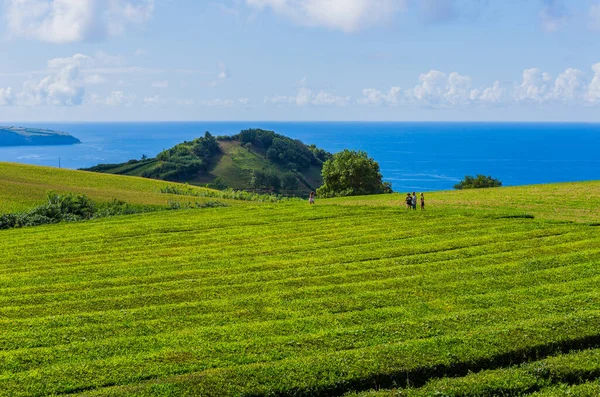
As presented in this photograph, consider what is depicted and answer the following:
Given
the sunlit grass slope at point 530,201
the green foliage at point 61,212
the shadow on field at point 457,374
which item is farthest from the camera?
the green foliage at point 61,212

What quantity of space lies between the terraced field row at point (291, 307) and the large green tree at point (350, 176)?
46.2 m

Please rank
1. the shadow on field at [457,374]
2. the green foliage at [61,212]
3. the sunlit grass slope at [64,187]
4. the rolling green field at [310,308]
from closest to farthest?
the shadow on field at [457,374]
the rolling green field at [310,308]
the green foliage at [61,212]
the sunlit grass slope at [64,187]

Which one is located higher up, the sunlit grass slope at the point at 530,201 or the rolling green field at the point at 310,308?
the sunlit grass slope at the point at 530,201

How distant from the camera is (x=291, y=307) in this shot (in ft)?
91.9

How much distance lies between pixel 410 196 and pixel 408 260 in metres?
22.8

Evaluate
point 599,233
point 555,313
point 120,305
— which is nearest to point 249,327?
point 120,305

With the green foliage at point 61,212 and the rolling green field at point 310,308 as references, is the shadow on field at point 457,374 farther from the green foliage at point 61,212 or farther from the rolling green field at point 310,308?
the green foliage at point 61,212

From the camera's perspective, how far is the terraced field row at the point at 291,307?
20562 millimetres

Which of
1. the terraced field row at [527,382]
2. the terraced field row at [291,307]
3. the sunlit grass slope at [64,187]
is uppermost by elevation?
the sunlit grass slope at [64,187]

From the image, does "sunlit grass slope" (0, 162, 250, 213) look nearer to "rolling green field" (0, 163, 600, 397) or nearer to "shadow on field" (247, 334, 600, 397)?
"rolling green field" (0, 163, 600, 397)

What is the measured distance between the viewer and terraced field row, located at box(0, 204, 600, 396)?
20.6 meters

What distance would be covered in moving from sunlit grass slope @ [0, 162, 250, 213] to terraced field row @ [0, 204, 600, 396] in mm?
29022

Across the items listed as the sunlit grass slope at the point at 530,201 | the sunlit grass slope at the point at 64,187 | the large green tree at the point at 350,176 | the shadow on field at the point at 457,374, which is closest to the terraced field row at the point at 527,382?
the shadow on field at the point at 457,374

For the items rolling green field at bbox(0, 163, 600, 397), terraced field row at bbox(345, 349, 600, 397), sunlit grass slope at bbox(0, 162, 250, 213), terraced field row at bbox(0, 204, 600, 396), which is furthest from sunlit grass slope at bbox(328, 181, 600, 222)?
terraced field row at bbox(345, 349, 600, 397)
